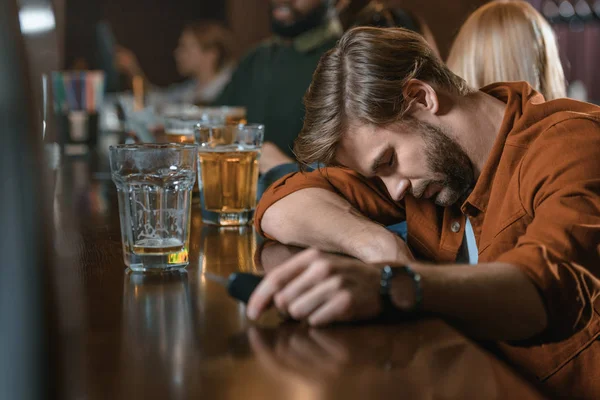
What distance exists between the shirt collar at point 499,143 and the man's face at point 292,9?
2.18m

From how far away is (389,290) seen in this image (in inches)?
28.3

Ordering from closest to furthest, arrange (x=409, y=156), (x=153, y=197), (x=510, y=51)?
(x=153, y=197) → (x=409, y=156) → (x=510, y=51)

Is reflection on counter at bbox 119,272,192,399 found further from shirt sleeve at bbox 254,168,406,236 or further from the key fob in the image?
shirt sleeve at bbox 254,168,406,236

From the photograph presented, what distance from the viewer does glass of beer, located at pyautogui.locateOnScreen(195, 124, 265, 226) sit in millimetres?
1313

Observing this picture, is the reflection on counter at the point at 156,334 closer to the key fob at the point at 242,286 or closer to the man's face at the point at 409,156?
the key fob at the point at 242,286

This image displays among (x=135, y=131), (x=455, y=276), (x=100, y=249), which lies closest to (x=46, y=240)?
(x=455, y=276)

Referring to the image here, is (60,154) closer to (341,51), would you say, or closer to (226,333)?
(341,51)

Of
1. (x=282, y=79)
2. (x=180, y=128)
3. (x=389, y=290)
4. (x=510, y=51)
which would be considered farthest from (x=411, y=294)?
(x=282, y=79)

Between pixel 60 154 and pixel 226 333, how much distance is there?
193cm

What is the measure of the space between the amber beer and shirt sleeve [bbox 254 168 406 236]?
0.14ft

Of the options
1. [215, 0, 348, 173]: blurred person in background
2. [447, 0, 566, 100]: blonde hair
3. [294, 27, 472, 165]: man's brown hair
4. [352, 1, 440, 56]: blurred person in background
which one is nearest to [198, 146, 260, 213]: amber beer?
[294, 27, 472, 165]: man's brown hair

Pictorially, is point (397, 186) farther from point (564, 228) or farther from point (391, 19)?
point (391, 19)

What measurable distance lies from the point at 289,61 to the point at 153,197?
2691mm

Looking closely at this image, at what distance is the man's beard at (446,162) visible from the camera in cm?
122
